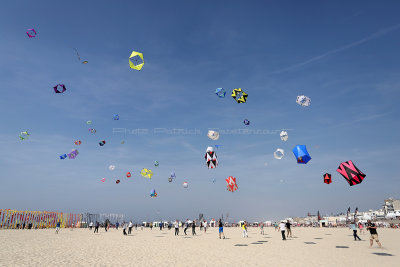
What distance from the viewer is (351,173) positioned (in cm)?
1488

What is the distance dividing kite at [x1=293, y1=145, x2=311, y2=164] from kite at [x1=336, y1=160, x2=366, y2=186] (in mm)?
3246

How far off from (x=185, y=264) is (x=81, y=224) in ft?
159

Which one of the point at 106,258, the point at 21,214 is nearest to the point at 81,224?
the point at 21,214

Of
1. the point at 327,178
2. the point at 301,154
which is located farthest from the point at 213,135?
the point at 327,178

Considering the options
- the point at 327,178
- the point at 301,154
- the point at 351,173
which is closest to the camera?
the point at 351,173

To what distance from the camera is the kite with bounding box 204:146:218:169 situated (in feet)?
72.2

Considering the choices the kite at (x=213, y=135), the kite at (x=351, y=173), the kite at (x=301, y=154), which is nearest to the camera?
the kite at (x=351, y=173)

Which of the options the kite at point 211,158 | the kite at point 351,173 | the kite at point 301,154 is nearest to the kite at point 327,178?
the kite at point 301,154

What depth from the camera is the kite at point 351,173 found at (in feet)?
48.3

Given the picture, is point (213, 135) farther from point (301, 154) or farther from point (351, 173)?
point (351, 173)

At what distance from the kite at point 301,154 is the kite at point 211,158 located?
6.47m

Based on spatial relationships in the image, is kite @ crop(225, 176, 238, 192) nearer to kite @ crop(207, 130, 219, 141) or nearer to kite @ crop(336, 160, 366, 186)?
kite @ crop(207, 130, 219, 141)

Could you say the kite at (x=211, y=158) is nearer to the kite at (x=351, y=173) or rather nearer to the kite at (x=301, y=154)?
the kite at (x=301, y=154)

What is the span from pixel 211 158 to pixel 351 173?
10.6m
